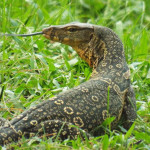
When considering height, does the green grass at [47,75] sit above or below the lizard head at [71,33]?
below

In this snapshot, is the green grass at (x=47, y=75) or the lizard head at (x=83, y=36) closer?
the green grass at (x=47, y=75)

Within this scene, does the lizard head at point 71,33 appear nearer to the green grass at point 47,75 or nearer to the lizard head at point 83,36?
the lizard head at point 83,36

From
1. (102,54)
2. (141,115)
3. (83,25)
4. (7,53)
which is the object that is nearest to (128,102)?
(141,115)

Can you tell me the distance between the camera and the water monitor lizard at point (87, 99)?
4.66 metres

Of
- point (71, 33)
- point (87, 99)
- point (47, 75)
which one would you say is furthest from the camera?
point (47, 75)

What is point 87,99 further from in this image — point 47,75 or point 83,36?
point 47,75

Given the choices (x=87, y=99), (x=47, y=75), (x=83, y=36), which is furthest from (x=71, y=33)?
(x=87, y=99)

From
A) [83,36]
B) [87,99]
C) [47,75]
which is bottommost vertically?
[47,75]

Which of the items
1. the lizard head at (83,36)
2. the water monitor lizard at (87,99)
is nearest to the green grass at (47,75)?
the water monitor lizard at (87,99)

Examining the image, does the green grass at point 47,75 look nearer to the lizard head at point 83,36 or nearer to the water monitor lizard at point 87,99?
the water monitor lizard at point 87,99

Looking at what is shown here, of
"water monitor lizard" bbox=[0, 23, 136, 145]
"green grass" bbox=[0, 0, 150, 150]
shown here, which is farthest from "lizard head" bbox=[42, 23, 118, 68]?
"green grass" bbox=[0, 0, 150, 150]

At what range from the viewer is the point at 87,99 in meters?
5.04

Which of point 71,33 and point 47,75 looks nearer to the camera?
point 71,33

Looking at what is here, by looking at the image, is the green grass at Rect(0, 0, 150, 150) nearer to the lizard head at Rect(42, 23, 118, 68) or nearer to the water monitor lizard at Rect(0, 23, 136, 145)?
the water monitor lizard at Rect(0, 23, 136, 145)
